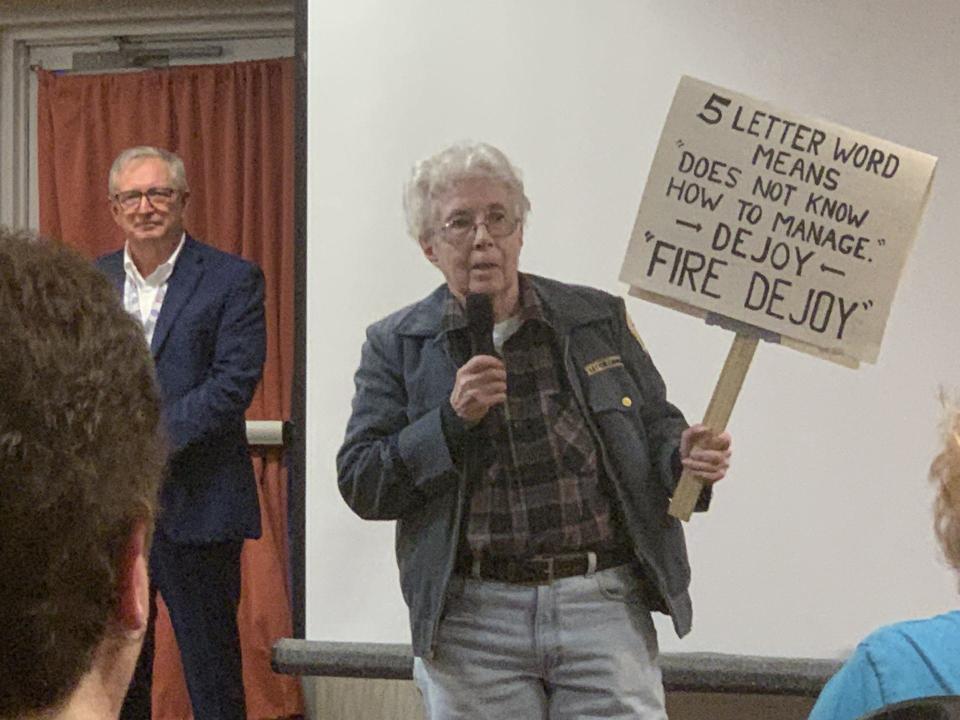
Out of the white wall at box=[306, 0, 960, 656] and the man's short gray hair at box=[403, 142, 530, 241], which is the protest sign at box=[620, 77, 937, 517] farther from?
the white wall at box=[306, 0, 960, 656]

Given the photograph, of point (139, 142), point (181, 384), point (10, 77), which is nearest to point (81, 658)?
point (181, 384)

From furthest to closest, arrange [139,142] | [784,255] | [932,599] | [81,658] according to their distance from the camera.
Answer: [139,142]
[932,599]
[784,255]
[81,658]

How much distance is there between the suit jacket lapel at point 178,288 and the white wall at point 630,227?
0.82ft

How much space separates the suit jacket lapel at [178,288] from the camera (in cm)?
270

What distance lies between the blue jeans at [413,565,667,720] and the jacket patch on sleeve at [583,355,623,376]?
27cm

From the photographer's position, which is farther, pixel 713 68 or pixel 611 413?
pixel 713 68

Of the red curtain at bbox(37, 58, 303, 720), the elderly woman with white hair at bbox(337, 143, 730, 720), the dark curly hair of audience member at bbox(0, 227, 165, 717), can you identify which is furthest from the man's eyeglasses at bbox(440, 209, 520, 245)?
the red curtain at bbox(37, 58, 303, 720)

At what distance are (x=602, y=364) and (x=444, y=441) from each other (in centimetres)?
25

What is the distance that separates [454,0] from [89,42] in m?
1.61

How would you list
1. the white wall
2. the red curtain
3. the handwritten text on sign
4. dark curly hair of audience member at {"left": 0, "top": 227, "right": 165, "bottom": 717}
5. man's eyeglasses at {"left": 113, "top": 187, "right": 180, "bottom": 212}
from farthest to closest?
the red curtain
man's eyeglasses at {"left": 113, "top": 187, "right": 180, "bottom": 212}
the white wall
the handwritten text on sign
dark curly hair of audience member at {"left": 0, "top": 227, "right": 165, "bottom": 717}

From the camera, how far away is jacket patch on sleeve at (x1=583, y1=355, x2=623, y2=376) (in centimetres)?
177

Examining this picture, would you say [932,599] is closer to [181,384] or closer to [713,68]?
[713,68]

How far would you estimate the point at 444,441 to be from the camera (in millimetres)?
1710

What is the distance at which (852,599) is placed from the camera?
2611mm
